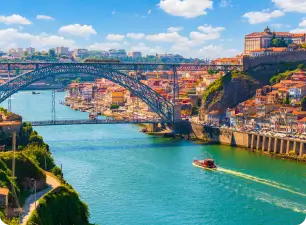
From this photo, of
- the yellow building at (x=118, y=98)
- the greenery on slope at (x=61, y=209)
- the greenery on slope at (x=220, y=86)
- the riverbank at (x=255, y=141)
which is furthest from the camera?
the yellow building at (x=118, y=98)

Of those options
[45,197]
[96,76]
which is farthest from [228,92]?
[45,197]

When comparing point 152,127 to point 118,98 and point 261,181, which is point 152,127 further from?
point 118,98

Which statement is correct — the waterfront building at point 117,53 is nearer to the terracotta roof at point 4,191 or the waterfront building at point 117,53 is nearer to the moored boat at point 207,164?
the moored boat at point 207,164

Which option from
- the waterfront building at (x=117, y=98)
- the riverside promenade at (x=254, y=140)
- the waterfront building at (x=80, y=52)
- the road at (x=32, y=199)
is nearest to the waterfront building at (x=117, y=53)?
the waterfront building at (x=80, y=52)

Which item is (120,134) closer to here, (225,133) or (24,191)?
(225,133)

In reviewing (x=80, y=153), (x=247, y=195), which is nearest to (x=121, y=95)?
(x=80, y=153)

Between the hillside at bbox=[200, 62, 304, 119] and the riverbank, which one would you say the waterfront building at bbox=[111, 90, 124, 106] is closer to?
the hillside at bbox=[200, 62, 304, 119]

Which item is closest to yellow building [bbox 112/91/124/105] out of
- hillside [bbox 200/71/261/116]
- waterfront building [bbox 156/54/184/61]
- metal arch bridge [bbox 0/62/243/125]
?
metal arch bridge [bbox 0/62/243/125]
